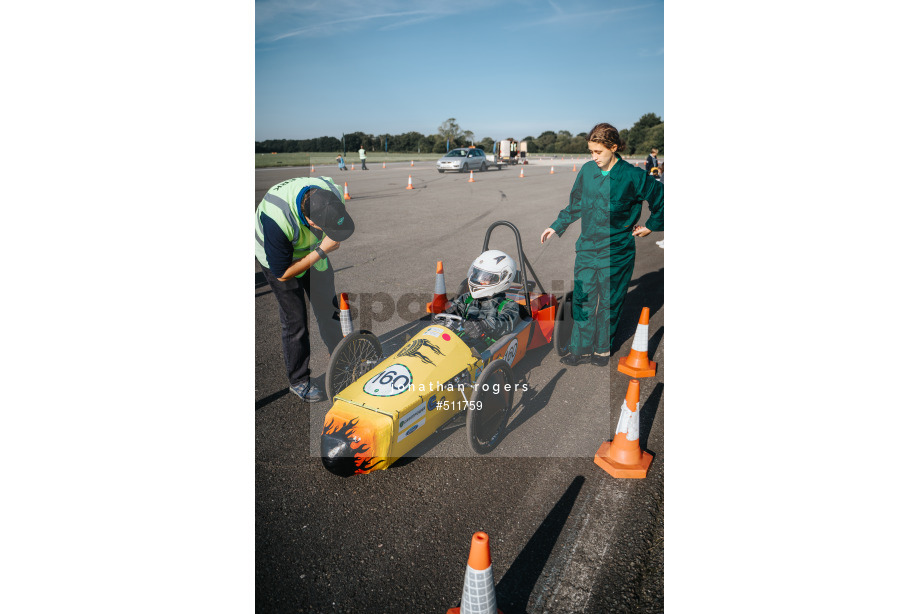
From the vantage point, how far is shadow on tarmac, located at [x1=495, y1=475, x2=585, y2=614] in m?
2.60

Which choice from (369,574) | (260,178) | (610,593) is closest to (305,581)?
(369,574)

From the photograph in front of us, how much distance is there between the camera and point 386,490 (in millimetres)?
3375

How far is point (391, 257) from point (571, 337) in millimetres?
5123

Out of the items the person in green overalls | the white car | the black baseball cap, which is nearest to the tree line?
the person in green overalls

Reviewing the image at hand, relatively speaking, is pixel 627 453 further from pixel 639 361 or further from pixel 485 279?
pixel 485 279

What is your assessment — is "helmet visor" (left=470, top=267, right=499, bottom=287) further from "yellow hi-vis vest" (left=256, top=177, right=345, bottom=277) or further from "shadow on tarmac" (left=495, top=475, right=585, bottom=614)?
"shadow on tarmac" (left=495, top=475, right=585, bottom=614)

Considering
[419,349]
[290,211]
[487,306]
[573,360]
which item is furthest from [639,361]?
[290,211]

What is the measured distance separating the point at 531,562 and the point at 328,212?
2.86m

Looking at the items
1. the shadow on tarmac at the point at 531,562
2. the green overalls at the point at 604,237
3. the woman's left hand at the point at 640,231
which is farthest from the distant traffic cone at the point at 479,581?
the woman's left hand at the point at 640,231

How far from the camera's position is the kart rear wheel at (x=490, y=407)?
137 inches

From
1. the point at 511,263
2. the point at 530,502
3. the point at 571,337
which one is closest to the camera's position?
the point at 530,502

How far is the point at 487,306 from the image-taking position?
14.9 ft

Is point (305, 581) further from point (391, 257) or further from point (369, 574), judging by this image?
point (391, 257)

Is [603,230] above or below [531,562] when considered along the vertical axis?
above
